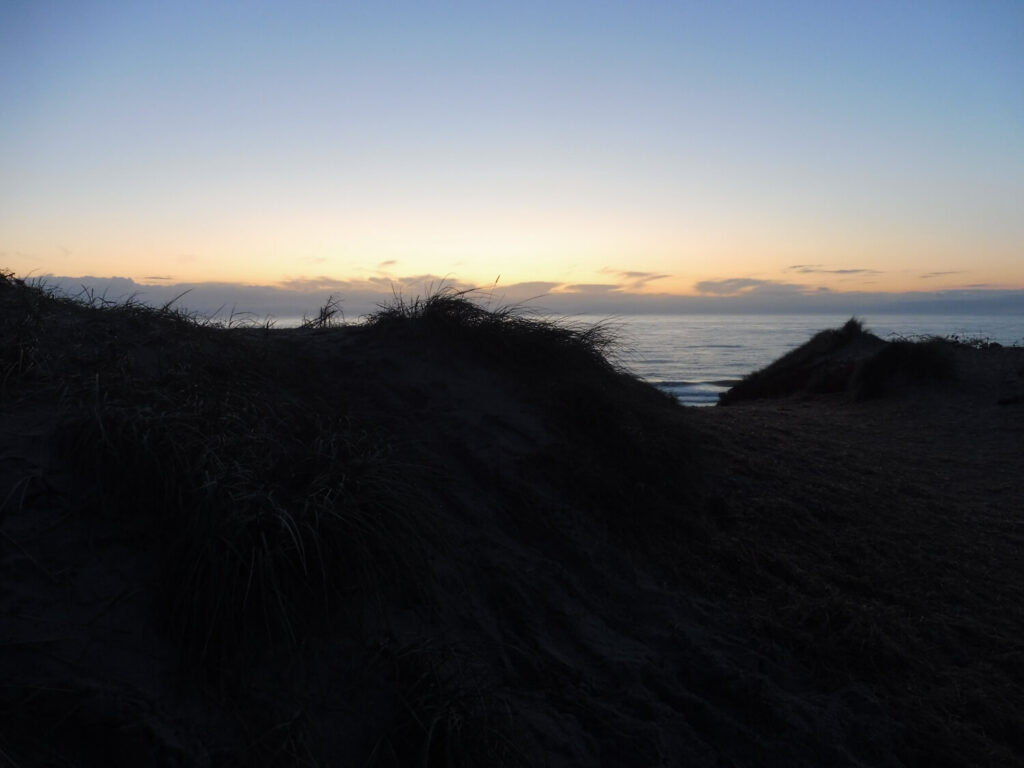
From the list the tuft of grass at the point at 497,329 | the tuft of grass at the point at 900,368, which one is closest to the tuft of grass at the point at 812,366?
the tuft of grass at the point at 900,368

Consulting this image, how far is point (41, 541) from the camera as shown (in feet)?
8.85

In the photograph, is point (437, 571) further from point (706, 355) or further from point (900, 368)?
point (706, 355)

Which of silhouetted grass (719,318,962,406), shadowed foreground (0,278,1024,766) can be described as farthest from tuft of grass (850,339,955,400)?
shadowed foreground (0,278,1024,766)

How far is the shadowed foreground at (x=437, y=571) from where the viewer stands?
2.50m

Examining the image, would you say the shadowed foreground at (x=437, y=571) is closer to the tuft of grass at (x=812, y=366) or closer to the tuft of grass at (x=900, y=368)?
the tuft of grass at (x=900, y=368)

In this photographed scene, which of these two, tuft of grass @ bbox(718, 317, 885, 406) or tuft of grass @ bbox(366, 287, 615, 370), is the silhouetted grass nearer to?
tuft of grass @ bbox(718, 317, 885, 406)

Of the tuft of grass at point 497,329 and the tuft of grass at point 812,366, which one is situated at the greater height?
the tuft of grass at point 497,329

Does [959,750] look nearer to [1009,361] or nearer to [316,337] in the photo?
[316,337]

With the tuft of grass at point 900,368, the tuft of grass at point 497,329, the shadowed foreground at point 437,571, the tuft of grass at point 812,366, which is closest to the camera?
the shadowed foreground at point 437,571

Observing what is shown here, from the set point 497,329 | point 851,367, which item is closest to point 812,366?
point 851,367

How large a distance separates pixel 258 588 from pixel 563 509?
7.03ft

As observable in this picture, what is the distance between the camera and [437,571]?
336 cm

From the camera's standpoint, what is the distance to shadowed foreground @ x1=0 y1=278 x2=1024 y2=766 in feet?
8.20

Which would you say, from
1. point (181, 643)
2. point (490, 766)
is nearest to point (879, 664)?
point (490, 766)
